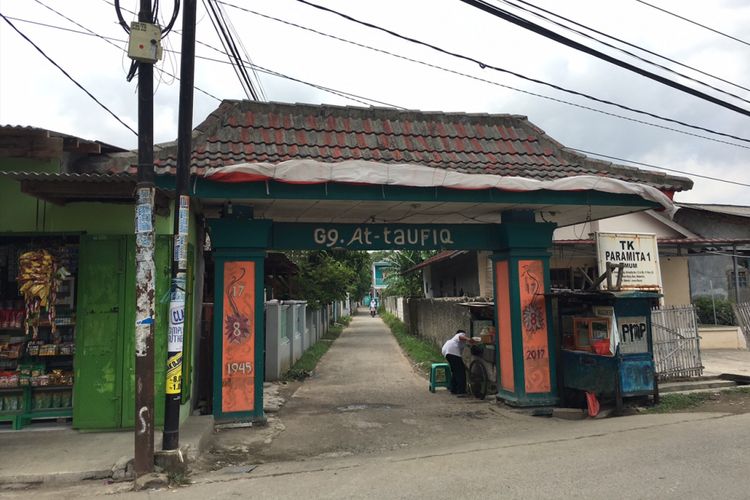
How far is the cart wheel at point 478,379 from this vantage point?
9.84 metres

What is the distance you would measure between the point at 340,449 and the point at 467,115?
6.64 metres

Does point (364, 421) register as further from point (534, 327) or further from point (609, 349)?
point (609, 349)

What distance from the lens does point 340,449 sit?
668 centimetres

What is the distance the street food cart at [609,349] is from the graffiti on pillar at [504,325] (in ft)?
2.53

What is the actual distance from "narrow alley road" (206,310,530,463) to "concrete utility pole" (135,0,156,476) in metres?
1.70

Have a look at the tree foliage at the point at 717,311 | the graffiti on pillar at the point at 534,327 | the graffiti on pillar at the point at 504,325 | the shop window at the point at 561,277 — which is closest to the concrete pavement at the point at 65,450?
the graffiti on pillar at the point at 504,325

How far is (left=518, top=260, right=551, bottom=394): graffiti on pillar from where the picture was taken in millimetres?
8672

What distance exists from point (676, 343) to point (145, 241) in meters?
10.2

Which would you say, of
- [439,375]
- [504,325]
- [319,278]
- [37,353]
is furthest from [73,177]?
[319,278]

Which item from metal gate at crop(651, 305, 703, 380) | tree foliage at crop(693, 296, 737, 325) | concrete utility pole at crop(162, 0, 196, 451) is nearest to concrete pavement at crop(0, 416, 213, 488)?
concrete utility pole at crop(162, 0, 196, 451)

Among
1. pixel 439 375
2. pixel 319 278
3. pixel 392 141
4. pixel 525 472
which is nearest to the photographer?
pixel 525 472

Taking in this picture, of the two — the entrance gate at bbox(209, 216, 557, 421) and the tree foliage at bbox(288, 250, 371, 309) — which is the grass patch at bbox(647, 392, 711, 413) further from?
the tree foliage at bbox(288, 250, 371, 309)

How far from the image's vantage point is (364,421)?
8211 mm

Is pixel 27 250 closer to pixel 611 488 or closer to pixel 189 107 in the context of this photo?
pixel 189 107
